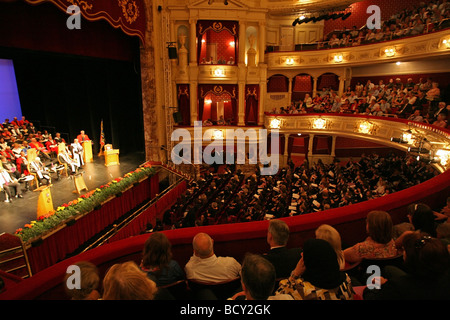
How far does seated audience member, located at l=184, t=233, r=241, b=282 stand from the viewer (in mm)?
2329

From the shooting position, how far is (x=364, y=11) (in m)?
17.2

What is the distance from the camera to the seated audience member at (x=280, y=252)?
2.23m

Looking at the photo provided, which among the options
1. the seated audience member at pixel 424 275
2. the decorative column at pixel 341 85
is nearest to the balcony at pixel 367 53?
the decorative column at pixel 341 85

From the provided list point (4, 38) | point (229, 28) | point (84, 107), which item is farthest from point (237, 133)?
point (4, 38)

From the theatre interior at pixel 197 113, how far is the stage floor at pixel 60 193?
0.07 metres

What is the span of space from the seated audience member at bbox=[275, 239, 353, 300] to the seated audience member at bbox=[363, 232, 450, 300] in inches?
11.4

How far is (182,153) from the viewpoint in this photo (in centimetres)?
1573

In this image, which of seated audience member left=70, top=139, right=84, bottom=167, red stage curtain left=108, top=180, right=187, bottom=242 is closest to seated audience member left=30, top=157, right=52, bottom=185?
seated audience member left=70, top=139, right=84, bottom=167

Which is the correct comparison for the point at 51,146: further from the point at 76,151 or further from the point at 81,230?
the point at 81,230

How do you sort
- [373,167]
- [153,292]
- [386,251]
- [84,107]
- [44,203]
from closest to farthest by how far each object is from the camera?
[153,292] → [386,251] → [44,203] → [373,167] → [84,107]

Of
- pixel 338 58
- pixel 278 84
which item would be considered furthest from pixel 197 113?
pixel 338 58

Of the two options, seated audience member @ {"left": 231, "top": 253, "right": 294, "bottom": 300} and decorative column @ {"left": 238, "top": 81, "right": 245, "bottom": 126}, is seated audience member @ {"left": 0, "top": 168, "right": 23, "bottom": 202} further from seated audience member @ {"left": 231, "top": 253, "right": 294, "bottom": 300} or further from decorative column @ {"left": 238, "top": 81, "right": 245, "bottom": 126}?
decorative column @ {"left": 238, "top": 81, "right": 245, "bottom": 126}

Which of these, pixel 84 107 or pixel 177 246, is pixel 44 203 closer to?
pixel 177 246

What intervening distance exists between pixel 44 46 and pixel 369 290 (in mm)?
10074
